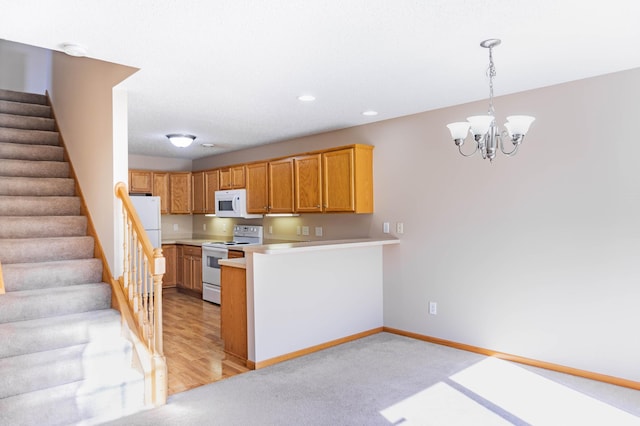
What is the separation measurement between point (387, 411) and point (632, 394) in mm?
1784

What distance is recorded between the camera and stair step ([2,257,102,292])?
315cm

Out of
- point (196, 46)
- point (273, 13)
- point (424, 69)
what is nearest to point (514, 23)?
point (424, 69)

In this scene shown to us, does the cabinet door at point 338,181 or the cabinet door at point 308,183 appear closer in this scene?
the cabinet door at point 338,181

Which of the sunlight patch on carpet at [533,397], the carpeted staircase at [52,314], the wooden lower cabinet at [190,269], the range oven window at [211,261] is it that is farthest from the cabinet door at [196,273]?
the sunlight patch on carpet at [533,397]

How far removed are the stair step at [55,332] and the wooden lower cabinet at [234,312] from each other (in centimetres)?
105

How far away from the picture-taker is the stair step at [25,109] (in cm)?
482

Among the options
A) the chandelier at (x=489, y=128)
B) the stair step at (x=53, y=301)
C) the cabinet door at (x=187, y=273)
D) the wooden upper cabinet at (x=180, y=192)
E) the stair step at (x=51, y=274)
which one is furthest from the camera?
the wooden upper cabinet at (x=180, y=192)

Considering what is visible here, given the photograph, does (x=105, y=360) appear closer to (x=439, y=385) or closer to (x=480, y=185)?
(x=439, y=385)

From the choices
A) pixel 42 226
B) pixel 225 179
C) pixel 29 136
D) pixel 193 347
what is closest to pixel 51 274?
pixel 42 226

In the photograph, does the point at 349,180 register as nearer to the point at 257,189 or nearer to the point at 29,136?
the point at 257,189

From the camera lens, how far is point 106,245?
3.46 meters

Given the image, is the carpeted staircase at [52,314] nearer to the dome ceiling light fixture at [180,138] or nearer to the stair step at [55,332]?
the stair step at [55,332]

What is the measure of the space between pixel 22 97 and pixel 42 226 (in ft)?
8.28

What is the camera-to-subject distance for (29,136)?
455 cm
